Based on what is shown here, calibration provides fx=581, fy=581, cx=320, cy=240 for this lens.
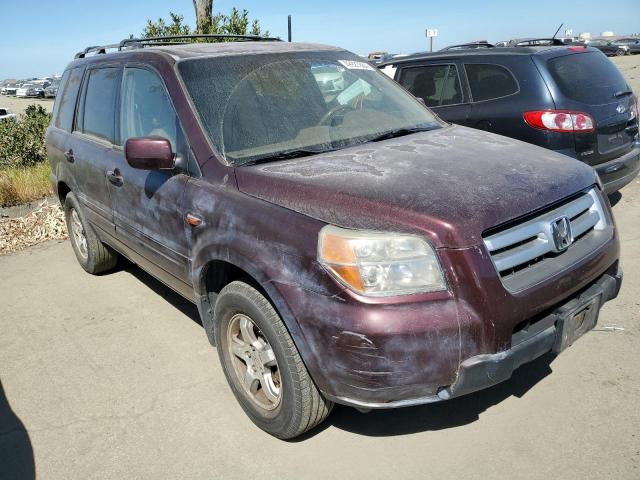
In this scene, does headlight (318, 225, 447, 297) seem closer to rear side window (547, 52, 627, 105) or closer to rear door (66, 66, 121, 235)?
rear door (66, 66, 121, 235)

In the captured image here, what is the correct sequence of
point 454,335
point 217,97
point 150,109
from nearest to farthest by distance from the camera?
point 454,335
point 217,97
point 150,109

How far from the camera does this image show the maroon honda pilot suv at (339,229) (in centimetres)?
230

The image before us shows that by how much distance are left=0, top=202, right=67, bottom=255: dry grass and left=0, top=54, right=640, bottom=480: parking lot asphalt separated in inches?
113

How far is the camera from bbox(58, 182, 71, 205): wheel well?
539 cm

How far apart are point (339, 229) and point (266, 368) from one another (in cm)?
92

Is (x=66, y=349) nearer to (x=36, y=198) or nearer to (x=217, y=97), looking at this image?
(x=217, y=97)

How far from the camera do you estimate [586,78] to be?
5484 mm

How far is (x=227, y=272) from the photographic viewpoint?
3057 millimetres

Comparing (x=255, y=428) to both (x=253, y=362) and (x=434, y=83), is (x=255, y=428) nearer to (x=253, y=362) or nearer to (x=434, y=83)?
(x=253, y=362)

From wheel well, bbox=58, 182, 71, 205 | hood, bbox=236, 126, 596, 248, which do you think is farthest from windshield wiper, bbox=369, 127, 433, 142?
wheel well, bbox=58, 182, 71, 205

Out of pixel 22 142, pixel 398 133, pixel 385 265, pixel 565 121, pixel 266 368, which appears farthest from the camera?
pixel 22 142

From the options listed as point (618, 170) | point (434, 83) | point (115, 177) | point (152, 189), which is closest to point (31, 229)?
point (115, 177)

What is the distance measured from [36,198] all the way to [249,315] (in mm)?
6410

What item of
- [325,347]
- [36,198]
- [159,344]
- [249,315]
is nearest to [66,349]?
[159,344]
